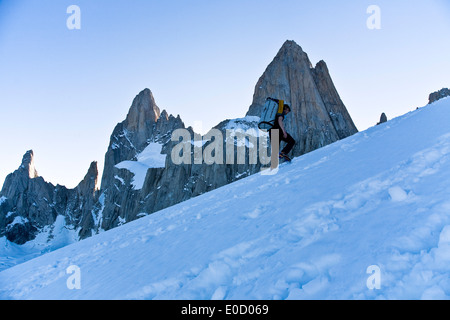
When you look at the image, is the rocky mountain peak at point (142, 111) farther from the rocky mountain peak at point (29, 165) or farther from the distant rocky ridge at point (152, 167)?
the rocky mountain peak at point (29, 165)

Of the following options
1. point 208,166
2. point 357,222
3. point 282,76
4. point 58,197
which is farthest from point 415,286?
point 58,197

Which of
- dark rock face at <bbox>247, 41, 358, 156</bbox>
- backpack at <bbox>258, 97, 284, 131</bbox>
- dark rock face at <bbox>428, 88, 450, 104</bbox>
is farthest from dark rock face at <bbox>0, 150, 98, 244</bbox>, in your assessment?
backpack at <bbox>258, 97, 284, 131</bbox>

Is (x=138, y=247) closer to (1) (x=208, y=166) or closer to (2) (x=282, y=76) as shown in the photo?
(1) (x=208, y=166)

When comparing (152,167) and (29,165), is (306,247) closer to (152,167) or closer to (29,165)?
(152,167)

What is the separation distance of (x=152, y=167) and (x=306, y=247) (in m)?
97.4

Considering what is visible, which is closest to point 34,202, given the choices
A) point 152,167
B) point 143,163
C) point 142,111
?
point 143,163

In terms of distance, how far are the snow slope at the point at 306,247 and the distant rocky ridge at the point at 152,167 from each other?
65.3 metres

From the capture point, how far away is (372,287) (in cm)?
293

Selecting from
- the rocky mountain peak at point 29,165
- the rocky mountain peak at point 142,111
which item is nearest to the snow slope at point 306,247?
the rocky mountain peak at point 142,111

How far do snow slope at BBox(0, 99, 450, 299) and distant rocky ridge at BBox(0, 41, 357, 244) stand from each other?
214 ft

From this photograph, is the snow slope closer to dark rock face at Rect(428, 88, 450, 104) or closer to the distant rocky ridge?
the distant rocky ridge

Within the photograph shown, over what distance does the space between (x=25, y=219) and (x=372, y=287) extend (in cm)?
18963

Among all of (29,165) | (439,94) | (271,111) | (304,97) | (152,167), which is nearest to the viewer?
(271,111)

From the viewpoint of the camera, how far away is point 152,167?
98.4m
